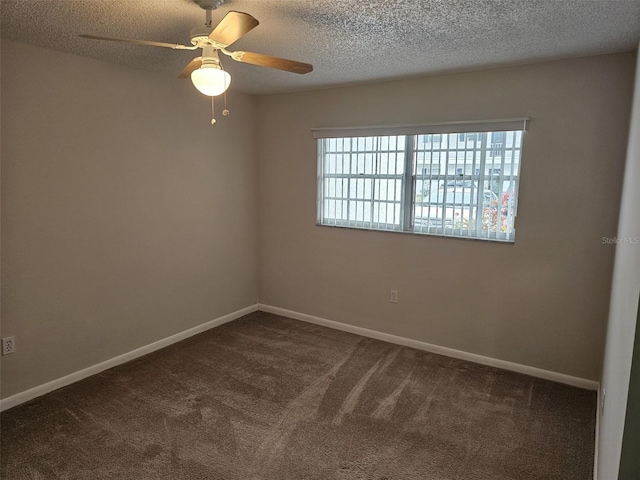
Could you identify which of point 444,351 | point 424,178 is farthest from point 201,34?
point 444,351

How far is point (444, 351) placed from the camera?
3.69 meters

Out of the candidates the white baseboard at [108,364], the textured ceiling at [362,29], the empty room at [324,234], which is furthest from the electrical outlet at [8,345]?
the textured ceiling at [362,29]

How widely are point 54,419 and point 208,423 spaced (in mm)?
966

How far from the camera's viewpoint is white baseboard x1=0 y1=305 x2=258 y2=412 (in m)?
2.81

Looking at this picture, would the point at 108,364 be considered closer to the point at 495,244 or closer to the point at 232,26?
the point at 232,26

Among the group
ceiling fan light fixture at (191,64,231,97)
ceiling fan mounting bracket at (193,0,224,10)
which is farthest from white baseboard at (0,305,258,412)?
ceiling fan mounting bracket at (193,0,224,10)

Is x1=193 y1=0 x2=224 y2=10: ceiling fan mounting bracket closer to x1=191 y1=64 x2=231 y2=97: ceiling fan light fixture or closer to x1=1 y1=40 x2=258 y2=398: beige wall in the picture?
x1=191 y1=64 x2=231 y2=97: ceiling fan light fixture

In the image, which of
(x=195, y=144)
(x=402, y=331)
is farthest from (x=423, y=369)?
(x=195, y=144)

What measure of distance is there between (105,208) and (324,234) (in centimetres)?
200

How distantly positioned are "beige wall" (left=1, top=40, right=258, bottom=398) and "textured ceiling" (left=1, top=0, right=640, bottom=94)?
0.29 meters

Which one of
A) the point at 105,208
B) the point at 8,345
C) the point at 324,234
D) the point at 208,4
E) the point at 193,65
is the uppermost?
the point at 208,4

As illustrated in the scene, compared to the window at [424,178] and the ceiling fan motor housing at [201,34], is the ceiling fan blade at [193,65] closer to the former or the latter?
the ceiling fan motor housing at [201,34]

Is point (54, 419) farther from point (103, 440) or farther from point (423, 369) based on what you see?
point (423, 369)

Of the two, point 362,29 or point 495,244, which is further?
point 495,244
